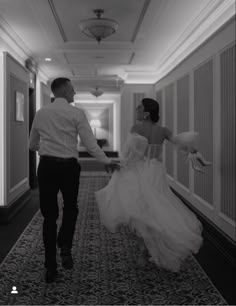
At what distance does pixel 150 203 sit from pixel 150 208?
0.17 feet

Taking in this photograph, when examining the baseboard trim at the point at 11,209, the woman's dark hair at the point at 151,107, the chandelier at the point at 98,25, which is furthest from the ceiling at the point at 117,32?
the baseboard trim at the point at 11,209

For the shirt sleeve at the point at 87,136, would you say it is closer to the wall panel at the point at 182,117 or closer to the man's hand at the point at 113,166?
the man's hand at the point at 113,166

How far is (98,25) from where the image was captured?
5.95 m

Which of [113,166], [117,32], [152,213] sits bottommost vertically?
[152,213]

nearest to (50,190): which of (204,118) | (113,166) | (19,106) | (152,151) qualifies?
(113,166)

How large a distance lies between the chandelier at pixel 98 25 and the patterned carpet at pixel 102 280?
3072 millimetres

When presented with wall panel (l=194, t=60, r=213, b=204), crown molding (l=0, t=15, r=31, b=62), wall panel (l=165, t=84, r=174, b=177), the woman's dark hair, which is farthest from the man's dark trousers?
wall panel (l=165, t=84, r=174, b=177)

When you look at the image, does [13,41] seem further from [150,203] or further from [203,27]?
[150,203]

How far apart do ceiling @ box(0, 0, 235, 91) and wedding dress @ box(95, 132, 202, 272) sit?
84.4 inches

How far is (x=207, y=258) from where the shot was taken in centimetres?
426

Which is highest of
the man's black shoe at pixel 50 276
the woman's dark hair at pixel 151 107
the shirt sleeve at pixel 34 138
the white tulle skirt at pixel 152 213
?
the woman's dark hair at pixel 151 107

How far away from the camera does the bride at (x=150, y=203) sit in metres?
3.44

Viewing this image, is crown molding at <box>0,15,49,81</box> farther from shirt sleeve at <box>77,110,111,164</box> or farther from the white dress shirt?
shirt sleeve at <box>77,110,111,164</box>

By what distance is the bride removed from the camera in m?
3.44
